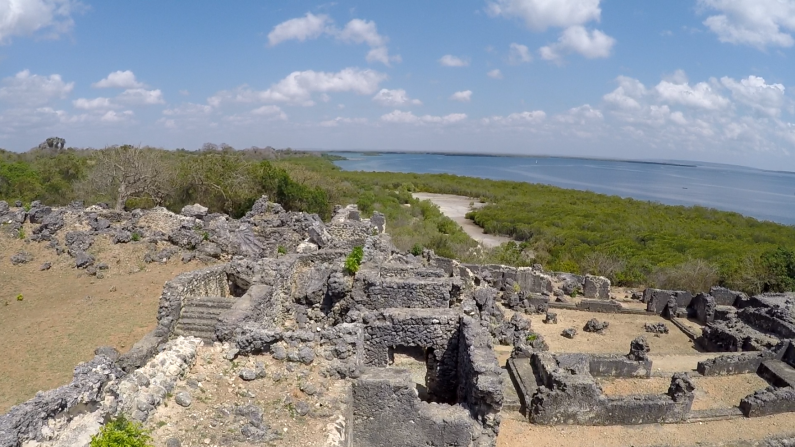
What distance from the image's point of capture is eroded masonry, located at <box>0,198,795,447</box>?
23.5 ft

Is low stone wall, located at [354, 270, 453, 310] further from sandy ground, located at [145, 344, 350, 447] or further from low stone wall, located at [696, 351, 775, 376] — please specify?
low stone wall, located at [696, 351, 775, 376]

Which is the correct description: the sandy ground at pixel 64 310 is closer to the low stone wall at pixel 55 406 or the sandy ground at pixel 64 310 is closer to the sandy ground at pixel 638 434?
the low stone wall at pixel 55 406

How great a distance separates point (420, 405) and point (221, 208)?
30904mm

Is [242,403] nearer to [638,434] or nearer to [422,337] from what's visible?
[422,337]

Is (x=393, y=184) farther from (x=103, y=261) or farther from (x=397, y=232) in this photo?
(x=103, y=261)

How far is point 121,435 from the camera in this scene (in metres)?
5.64

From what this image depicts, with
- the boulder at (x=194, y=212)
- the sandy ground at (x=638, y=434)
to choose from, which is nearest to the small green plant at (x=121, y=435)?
the sandy ground at (x=638, y=434)

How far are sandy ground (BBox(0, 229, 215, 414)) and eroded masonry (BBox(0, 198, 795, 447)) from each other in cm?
90

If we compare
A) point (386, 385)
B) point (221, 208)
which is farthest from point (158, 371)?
point (221, 208)

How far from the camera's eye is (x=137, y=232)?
79.6 ft

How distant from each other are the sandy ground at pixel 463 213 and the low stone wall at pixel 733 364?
2239 centimetres

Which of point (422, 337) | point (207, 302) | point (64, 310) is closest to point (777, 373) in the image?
point (422, 337)

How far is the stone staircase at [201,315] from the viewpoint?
42.4 feet

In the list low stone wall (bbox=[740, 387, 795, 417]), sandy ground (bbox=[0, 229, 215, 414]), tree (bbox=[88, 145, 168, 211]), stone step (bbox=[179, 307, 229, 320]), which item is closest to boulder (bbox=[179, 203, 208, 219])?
sandy ground (bbox=[0, 229, 215, 414])
